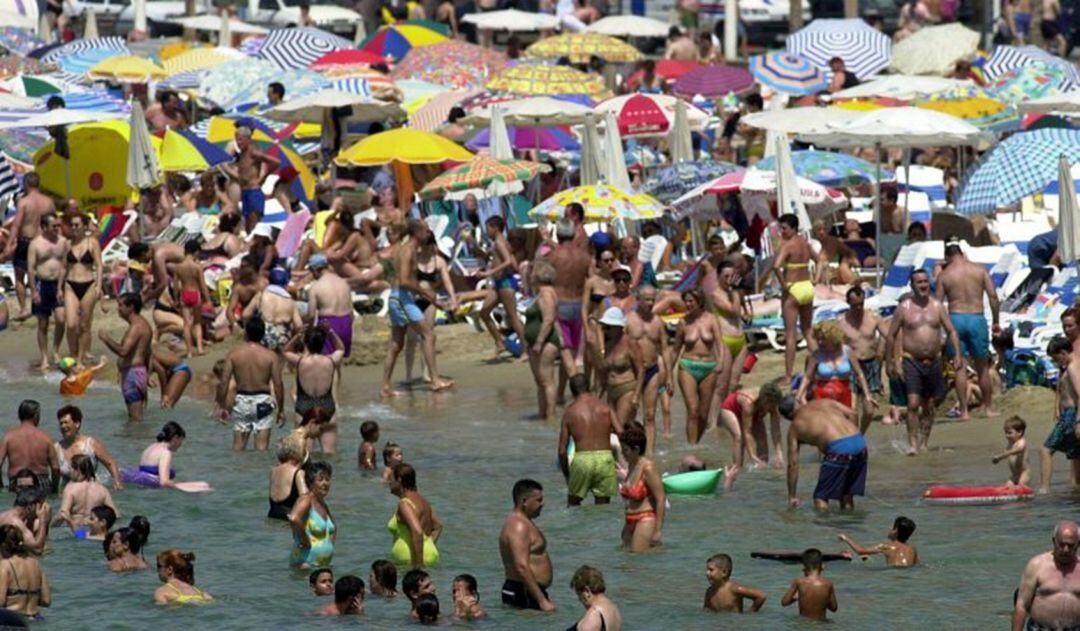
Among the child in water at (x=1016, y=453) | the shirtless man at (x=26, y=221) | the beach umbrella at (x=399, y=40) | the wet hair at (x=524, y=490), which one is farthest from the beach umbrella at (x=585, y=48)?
the wet hair at (x=524, y=490)

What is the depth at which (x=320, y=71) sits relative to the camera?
32719 millimetres

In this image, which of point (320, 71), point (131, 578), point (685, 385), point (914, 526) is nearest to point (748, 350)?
point (685, 385)

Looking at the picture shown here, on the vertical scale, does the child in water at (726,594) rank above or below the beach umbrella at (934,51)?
above

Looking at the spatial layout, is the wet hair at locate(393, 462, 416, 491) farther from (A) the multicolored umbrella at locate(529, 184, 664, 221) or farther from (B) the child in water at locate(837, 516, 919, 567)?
(A) the multicolored umbrella at locate(529, 184, 664, 221)

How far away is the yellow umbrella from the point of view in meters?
33.9

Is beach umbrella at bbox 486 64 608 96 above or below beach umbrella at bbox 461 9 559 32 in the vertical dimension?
above

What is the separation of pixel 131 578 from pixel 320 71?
1734 centimetres

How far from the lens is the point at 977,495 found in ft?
56.7

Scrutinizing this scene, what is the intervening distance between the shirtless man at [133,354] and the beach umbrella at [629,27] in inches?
688

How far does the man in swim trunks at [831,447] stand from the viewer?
1667 centimetres

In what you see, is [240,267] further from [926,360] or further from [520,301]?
[926,360]

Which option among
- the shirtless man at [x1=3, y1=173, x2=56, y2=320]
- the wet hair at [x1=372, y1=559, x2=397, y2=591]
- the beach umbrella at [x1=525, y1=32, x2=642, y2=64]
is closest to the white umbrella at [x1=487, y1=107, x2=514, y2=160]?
the shirtless man at [x1=3, y1=173, x2=56, y2=320]

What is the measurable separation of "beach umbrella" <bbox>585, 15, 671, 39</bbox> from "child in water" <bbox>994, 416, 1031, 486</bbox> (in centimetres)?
2083

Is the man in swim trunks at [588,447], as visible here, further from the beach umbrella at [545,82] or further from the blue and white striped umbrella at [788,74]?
the blue and white striped umbrella at [788,74]
